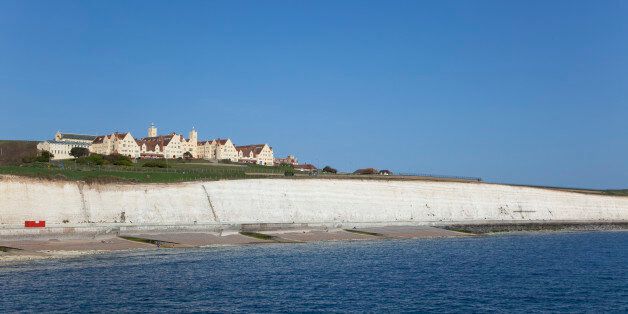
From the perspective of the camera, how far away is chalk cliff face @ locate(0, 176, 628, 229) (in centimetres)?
6309

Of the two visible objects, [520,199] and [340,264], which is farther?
[520,199]

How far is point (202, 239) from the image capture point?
2360 inches

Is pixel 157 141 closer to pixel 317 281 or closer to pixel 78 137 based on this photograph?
pixel 78 137

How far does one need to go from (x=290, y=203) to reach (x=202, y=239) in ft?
78.3

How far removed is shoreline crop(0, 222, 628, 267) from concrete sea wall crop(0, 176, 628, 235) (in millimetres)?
2679

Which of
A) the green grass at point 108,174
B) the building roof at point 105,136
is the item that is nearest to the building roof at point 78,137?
the building roof at point 105,136

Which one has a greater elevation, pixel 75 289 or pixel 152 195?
pixel 152 195

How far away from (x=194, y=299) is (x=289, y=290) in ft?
19.7

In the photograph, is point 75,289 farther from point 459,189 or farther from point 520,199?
point 520,199

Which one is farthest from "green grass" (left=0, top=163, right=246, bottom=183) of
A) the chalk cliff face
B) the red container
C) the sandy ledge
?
the sandy ledge

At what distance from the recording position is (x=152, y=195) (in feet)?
231

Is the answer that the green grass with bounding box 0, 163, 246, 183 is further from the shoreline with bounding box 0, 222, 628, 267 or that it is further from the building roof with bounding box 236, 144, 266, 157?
the building roof with bounding box 236, 144, 266, 157

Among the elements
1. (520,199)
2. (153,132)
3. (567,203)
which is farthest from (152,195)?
(153,132)

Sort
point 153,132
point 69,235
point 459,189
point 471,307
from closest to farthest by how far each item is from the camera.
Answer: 1. point 471,307
2. point 69,235
3. point 459,189
4. point 153,132
